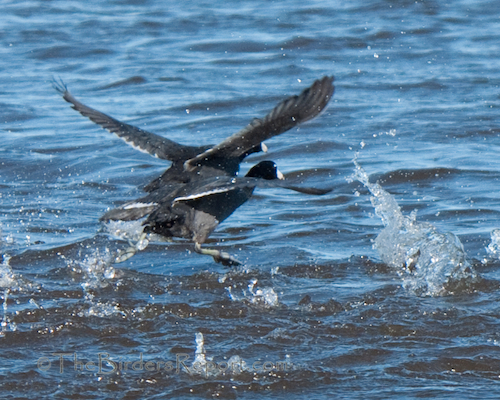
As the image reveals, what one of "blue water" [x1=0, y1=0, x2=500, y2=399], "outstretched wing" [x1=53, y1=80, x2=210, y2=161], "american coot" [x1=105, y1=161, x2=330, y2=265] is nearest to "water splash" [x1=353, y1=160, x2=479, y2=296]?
"blue water" [x1=0, y1=0, x2=500, y2=399]

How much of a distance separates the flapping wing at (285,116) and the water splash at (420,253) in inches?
47.2

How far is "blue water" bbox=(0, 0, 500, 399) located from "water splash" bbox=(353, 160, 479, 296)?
43mm

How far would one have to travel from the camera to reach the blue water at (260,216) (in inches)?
169

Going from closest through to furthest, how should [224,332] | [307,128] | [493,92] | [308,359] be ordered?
[308,359]
[224,332]
[307,128]
[493,92]

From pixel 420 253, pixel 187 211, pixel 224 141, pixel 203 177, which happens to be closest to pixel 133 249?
pixel 187 211

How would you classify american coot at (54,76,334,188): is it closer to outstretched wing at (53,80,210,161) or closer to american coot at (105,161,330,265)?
outstretched wing at (53,80,210,161)

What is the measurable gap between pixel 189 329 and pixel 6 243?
1.99 meters

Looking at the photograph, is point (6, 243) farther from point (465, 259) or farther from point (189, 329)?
point (465, 259)

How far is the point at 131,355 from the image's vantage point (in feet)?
14.5

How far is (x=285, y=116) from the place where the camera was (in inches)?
192

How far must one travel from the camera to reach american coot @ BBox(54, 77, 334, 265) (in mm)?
4852

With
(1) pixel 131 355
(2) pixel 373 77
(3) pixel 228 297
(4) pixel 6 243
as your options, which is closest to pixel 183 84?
(2) pixel 373 77

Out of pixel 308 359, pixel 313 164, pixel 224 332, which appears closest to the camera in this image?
pixel 308 359

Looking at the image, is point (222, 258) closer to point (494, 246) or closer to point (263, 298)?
point (263, 298)
